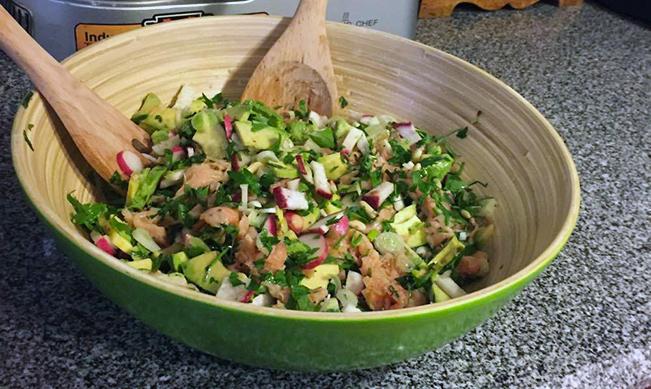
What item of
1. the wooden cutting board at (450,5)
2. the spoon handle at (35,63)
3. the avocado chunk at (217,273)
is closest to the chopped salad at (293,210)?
the avocado chunk at (217,273)

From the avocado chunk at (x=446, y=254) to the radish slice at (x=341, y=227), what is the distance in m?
0.11

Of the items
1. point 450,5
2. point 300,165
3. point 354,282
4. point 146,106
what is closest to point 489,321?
point 354,282

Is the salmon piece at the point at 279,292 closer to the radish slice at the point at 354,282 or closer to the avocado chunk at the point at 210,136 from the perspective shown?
the radish slice at the point at 354,282

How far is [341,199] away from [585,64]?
0.84 meters

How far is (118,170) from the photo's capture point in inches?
33.4

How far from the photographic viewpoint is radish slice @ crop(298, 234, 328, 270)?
758 mm

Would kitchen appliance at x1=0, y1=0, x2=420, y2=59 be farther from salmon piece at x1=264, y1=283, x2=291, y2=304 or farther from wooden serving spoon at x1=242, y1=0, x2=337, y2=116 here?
salmon piece at x1=264, y1=283, x2=291, y2=304

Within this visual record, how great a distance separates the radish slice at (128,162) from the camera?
33.3 inches

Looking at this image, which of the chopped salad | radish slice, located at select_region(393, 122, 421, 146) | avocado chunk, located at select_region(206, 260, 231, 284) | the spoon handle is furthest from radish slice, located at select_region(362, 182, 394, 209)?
the spoon handle

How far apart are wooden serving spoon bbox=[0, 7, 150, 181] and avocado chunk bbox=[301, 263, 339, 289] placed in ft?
0.89

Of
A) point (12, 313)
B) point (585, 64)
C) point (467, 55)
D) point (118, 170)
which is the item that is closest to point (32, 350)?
point (12, 313)

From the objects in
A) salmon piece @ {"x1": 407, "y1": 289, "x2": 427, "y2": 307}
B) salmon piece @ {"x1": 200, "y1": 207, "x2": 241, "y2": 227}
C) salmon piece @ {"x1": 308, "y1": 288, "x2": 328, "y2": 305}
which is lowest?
salmon piece @ {"x1": 407, "y1": 289, "x2": 427, "y2": 307}

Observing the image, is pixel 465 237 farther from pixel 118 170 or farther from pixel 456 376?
pixel 118 170

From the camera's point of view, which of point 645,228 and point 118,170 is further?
point 645,228
